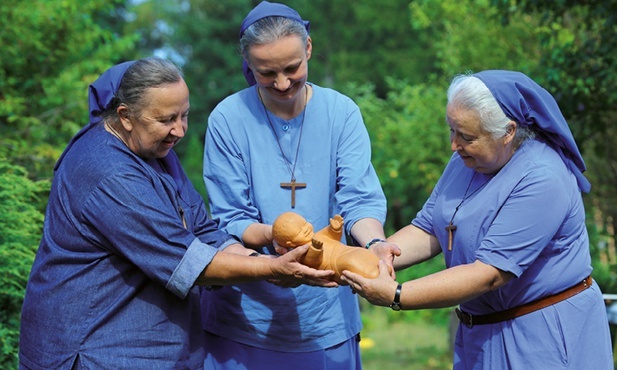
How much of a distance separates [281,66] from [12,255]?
2.23 meters

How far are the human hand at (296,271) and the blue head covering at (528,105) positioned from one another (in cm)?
97

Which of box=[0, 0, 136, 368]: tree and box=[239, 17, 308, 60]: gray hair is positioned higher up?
box=[239, 17, 308, 60]: gray hair

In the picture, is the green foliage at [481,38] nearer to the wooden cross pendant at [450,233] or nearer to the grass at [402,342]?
the grass at [402,342]

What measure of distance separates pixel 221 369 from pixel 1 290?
1.61 metres

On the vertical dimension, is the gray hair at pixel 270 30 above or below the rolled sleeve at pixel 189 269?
above

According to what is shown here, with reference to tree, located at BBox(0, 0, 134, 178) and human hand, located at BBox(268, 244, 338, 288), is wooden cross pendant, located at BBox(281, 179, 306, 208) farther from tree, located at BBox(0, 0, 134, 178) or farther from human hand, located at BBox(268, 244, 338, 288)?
tree, located at BBox(0, 0, 134, 178)

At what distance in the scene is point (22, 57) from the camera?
8117 millimetres

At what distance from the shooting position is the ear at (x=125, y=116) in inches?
129

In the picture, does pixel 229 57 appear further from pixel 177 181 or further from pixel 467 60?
pixel 177 181

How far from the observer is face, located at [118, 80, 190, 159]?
326cm

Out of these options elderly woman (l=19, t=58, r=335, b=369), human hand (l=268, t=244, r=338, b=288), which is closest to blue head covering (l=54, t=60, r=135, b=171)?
elderly woman (l=19, t=58, r=335, b=369)

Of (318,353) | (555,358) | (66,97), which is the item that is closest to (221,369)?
(318,353)

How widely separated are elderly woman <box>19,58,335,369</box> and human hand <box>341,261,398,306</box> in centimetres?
13

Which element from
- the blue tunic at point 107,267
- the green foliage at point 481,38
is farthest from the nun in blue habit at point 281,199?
the green foliage at point 481,38
